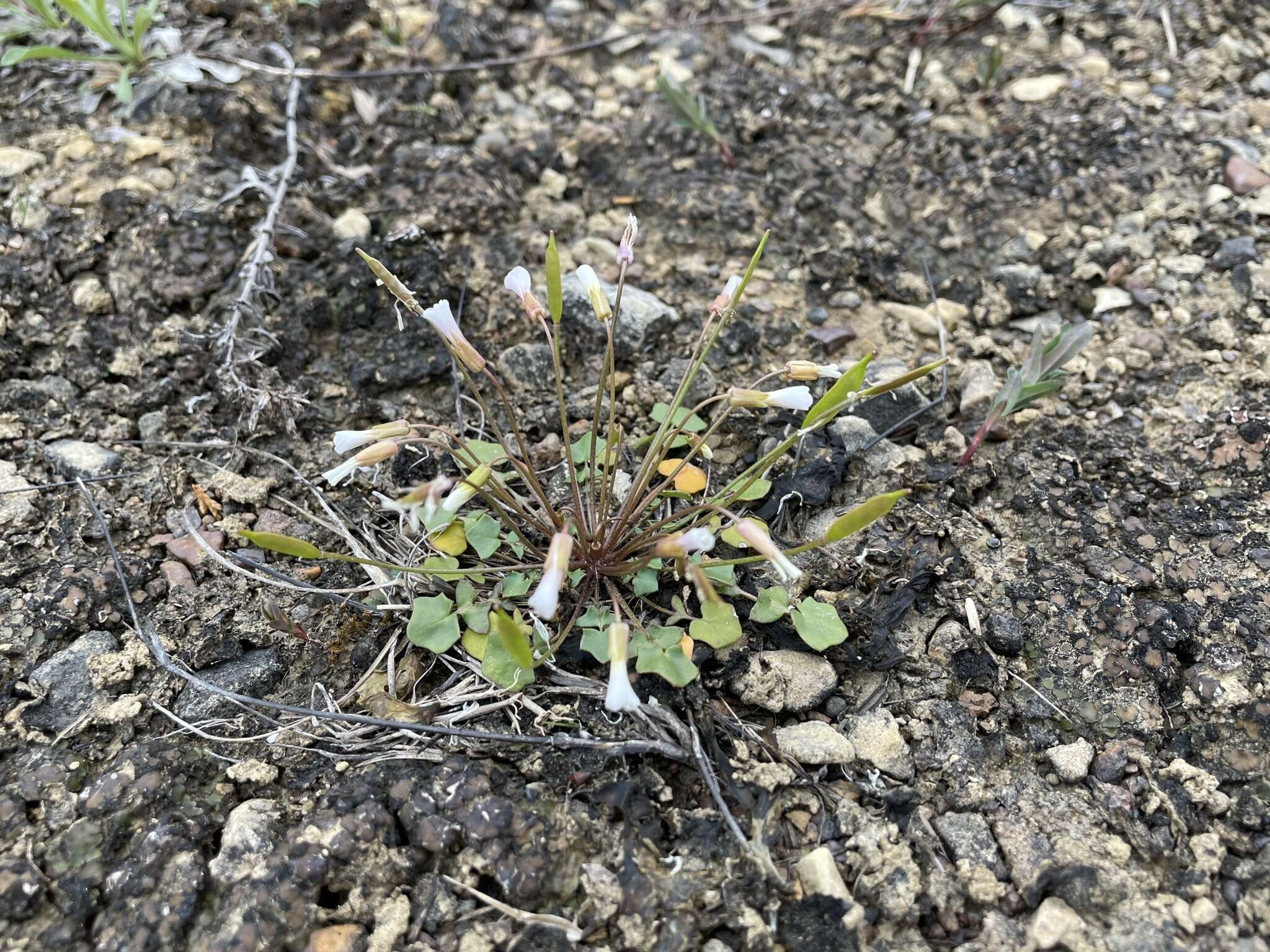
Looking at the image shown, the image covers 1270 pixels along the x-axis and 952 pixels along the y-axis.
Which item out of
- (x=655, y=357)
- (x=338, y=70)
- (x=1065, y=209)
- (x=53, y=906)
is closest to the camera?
(x=53, y=906)

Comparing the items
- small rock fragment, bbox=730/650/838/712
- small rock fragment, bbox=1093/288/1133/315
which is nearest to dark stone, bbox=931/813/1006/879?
small rock fragment, bbox=730/650/838/712

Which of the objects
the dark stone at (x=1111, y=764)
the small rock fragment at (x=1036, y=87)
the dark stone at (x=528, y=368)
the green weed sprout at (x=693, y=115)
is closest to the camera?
the dark stone at (x=1111, y=764)

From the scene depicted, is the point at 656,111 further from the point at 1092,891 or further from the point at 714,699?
the point at 1092,891

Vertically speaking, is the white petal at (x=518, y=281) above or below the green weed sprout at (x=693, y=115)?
above

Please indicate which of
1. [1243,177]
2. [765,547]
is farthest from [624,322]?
[1243,177]

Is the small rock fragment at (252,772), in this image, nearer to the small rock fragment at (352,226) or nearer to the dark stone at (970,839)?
the dark stone at (970,839)

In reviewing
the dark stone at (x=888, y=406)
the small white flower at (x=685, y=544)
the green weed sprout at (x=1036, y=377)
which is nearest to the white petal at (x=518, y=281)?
the small white flower at (x=685, y=544)

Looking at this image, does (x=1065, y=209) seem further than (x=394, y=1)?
No

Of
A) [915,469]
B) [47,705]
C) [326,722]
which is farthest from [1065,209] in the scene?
[47,705]
